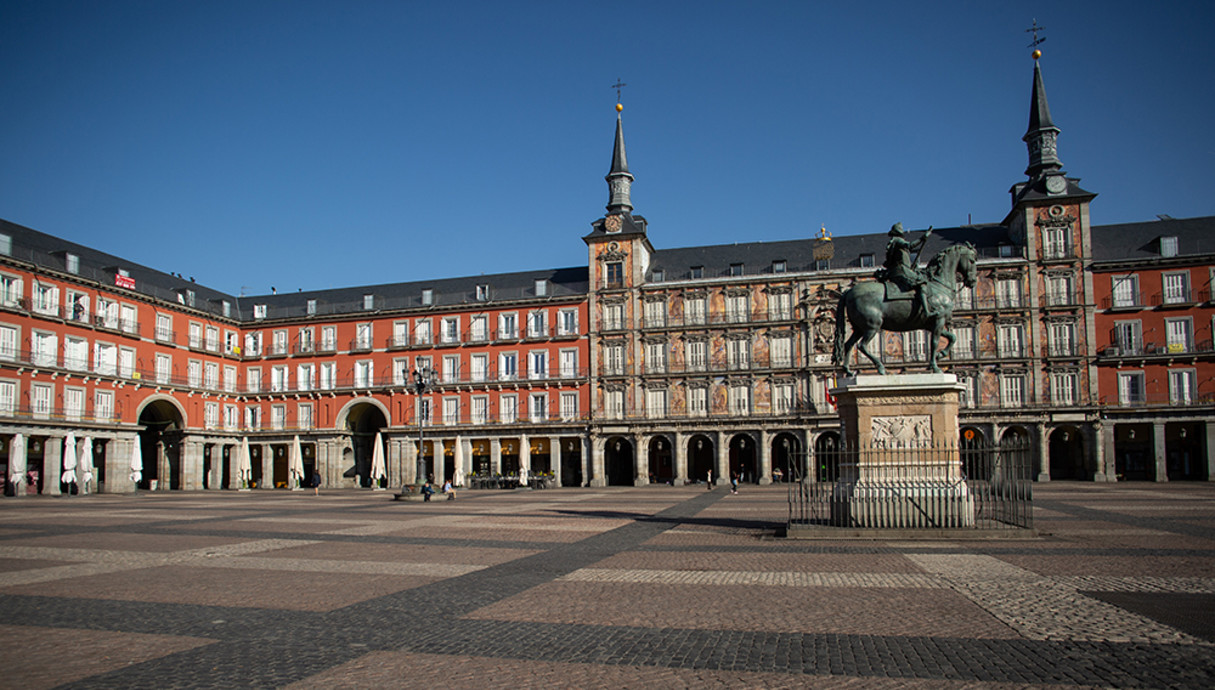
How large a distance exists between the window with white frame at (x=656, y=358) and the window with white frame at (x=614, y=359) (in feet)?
6.00

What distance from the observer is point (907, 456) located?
1667 centimetres

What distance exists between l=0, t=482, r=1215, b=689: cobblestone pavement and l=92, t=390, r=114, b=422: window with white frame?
37.6 metres

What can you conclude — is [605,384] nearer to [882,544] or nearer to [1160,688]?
[882,544]

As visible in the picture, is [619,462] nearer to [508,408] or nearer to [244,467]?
[508,408]

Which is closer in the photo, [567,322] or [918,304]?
[918,304]

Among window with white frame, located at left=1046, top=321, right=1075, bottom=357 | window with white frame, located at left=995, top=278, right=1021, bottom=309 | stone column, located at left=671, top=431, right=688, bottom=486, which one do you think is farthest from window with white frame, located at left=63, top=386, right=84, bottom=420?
window with white frame, located at left=1046, top=321, right=1075, bottom=357

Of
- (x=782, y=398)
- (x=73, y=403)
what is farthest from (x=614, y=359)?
(x=73, y=403)

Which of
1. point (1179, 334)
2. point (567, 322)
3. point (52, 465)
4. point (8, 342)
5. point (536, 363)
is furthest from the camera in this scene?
point (536, 363)

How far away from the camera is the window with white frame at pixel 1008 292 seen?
54341 millimetres

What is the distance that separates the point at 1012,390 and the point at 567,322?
30895 mm

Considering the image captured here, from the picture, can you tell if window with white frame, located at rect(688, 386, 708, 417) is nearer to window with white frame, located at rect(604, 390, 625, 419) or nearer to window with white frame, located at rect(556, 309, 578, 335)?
window with white frame, located at rect(604, 390, 625, 419)

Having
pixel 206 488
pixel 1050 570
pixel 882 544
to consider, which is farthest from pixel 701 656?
pixel 206 488

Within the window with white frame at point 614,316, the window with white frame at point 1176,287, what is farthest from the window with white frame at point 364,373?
the window with white frame at point 1176,287

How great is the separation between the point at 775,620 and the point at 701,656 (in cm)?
182
